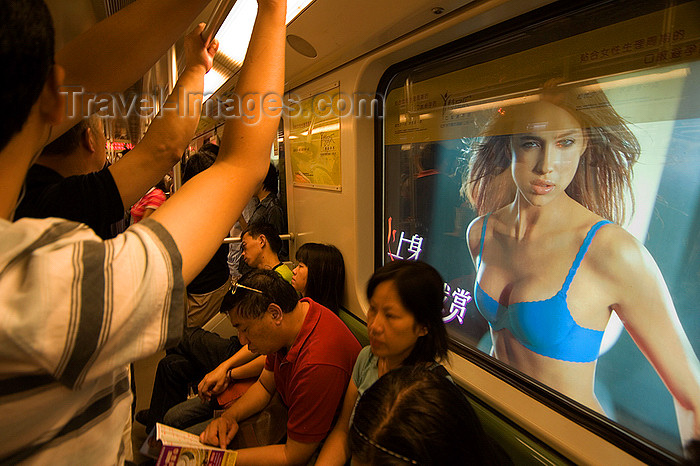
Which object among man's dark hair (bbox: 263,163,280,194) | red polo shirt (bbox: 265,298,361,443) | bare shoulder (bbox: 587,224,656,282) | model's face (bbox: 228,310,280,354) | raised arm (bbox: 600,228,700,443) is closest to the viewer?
raised arm (bbox: 600,228,700,443)

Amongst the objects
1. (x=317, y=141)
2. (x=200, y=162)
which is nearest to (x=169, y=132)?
(x=317, y=141)

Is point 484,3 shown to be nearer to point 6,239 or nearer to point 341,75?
point 341,75

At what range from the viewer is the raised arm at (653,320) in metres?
1.22

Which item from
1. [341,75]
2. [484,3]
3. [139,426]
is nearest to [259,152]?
[484,3]

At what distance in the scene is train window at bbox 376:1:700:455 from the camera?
1.22 metres

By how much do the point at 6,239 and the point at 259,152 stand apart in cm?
35

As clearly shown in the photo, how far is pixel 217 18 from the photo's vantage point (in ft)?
2.68

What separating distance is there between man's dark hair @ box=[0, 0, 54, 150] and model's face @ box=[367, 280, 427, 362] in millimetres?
1311

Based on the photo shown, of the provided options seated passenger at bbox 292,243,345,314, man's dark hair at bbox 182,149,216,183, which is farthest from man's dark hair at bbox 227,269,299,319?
man's dark hair at bbox 182,149,216,183

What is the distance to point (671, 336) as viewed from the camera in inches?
49.5

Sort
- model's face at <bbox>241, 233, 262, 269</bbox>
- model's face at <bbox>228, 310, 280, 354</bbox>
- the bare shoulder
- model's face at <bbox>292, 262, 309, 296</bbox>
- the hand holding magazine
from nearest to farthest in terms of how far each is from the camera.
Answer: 1. the bare shoulder
2. the hand holding magazine
3. model's face at <bbox>228, 310, 280, 354</bbox>
4. model's face at <bbox>292, 262, 309, 296</bbox>
5. model's face at <bbox>241, 233, 262, 269</bbox>

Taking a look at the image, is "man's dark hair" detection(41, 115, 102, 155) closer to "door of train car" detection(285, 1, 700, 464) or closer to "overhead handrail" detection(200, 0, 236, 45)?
"overhead handrail" detection(200, 0, 236, 45)

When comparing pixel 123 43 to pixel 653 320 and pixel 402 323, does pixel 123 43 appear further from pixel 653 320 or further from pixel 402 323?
pixel 653 320

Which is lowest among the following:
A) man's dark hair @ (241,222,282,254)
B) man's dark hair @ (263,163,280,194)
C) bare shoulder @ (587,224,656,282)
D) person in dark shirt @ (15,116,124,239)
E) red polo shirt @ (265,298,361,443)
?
red polo shirt @ (265,298,361,443)
